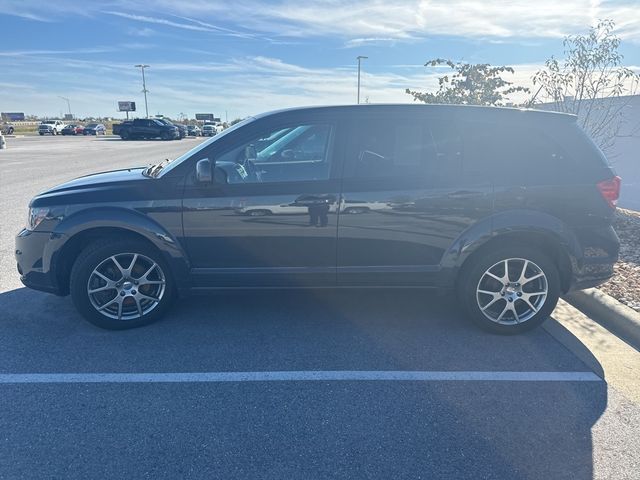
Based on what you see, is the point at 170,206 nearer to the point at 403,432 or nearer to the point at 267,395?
the point at 267,395

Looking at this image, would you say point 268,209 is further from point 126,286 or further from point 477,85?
point 477,85

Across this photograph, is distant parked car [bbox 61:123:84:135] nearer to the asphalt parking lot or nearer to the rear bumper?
the asphalt parking lot

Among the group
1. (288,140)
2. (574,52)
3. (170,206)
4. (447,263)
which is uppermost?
(574,52)

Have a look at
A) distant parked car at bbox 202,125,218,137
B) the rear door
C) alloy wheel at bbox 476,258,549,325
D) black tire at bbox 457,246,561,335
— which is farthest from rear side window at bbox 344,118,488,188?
distant parked car at bbox 202,125,218,137

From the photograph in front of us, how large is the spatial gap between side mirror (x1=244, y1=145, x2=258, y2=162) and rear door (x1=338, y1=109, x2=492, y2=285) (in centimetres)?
77

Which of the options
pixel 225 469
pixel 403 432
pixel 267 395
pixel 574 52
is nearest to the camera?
pixel 225 469

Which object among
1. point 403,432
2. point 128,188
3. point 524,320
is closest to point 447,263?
point 524,320

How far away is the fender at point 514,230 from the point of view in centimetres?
357

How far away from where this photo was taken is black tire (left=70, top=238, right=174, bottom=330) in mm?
3602

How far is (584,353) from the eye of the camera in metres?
3.46

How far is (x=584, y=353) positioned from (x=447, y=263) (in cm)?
124

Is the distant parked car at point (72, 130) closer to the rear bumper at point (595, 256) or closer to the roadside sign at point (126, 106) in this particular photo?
the roadside sign at point (126, 106)

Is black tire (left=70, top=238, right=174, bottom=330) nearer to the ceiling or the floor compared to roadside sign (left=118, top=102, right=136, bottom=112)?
nearer to the floor

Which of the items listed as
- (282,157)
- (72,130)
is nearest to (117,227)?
(282,157)
